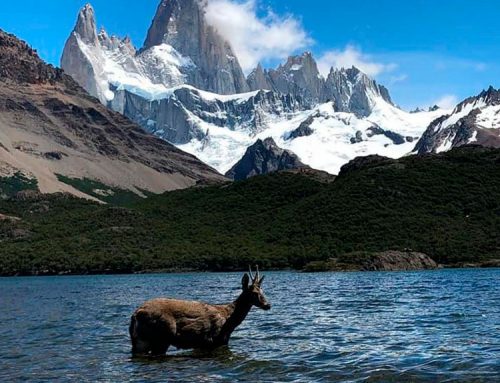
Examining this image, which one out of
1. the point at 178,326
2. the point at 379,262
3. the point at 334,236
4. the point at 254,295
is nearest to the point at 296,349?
the point at 254,295

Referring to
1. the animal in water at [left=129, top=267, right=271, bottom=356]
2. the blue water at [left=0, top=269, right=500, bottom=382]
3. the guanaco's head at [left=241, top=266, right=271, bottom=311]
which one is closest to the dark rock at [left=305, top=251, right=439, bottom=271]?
the blue water at [left=0, top=269, right=500, bottom=382]

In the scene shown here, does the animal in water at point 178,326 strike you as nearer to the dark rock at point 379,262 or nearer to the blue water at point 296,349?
the blue water at point 296,349

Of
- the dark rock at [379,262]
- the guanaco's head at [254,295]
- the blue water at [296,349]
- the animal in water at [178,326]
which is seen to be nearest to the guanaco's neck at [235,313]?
the animal in water at [178,326]

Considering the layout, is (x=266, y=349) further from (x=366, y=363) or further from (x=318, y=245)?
(x=318, y=245)

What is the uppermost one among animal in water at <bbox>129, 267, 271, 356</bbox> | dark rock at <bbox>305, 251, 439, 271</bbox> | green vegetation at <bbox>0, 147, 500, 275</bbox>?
green vegetation at <bbox>0, 147, 500, 275</bbox>

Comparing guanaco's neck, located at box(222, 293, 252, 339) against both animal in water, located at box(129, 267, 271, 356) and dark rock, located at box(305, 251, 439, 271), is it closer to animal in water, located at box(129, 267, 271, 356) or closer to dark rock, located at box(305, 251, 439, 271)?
animal in water, located at box(129, 267, 271, 356)

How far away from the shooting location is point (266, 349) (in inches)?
1081

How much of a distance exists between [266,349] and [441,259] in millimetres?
127827

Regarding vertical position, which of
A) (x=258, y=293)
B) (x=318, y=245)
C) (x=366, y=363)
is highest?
(x=318, y=245)

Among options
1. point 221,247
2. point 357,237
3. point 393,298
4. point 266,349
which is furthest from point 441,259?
point 266,349

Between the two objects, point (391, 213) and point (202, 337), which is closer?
point (202, 337)

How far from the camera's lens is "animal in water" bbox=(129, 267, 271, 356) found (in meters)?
24.9

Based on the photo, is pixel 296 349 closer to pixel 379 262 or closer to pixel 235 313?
pixel 235 313

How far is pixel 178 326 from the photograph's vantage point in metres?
25.2
